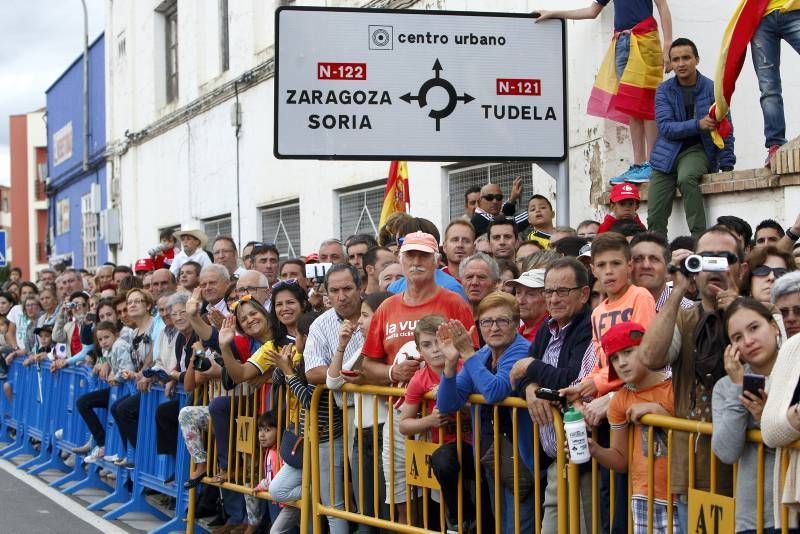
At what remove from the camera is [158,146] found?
24.5 m

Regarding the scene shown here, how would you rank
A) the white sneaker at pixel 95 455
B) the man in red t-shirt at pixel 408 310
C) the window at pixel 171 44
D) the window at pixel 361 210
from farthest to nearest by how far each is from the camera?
the window at pixel 171 44, the window at pixel 361 210, the white sneaker at pixel 95 455, the man in red t-shirt at pixel 408 310

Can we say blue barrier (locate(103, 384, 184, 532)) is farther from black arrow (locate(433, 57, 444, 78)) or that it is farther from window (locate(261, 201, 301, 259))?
window (locate(261, 201, 301, 259))

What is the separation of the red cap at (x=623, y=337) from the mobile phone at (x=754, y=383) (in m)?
0.76

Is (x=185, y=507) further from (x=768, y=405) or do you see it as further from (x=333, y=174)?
(x=333, y=174)

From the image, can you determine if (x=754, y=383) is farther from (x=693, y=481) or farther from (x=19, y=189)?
(x=19, y=189)

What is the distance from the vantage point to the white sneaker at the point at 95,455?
11.0 meters

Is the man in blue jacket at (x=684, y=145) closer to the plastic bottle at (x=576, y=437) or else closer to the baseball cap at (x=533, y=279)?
the baseball cap at (x=533, y=279)

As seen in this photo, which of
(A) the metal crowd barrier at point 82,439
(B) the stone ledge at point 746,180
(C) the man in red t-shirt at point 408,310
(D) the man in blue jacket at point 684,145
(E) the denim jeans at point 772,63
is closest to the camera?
(C) the man in red t-shirt at point 408,310

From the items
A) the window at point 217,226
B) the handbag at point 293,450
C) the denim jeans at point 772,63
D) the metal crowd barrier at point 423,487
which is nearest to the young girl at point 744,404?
the metal crowd barrier at point 423,487

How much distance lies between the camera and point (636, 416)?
5062 millimetres

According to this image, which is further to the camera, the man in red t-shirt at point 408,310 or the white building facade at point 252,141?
the white building facade at point 252,141

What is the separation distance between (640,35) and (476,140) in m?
2.33

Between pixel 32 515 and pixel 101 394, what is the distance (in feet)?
4.67

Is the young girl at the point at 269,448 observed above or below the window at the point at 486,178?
below
